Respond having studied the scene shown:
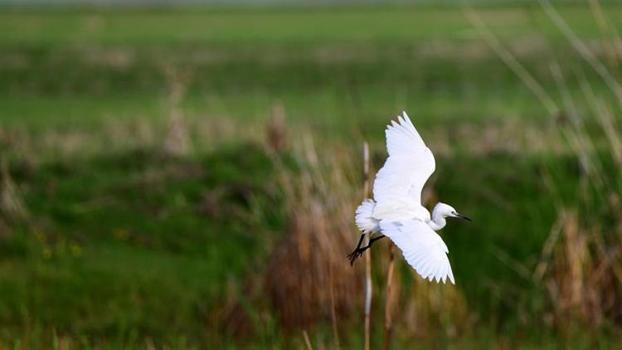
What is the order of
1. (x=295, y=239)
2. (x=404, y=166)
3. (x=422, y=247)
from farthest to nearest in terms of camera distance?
(x=295, y=239), (x=404, y=166), (x=422, y=247)

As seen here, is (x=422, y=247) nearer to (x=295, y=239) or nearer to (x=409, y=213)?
(x=409, y=213)

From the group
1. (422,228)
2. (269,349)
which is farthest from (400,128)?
(269,349)

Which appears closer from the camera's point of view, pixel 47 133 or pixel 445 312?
pixel 445 312

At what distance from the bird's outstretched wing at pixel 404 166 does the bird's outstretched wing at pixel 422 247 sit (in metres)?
0.08

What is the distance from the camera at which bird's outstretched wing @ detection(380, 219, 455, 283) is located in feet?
7.07

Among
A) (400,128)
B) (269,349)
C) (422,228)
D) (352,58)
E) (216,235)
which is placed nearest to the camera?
(422,228)

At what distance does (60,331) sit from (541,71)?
28.0 m

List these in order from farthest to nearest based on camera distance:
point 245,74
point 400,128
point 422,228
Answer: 1. point 245,74
2. point 400,128
3. point 422,228

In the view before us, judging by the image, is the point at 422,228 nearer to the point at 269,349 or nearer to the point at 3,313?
the point at 269,349

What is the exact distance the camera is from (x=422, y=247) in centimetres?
219

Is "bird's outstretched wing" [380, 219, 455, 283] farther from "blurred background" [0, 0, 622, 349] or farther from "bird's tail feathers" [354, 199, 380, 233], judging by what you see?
"blurred background" [0, 0, 622, 349]

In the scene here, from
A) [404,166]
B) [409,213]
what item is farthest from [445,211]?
[404,166]

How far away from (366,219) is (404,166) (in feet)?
0.88

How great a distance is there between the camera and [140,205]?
37.3ft
